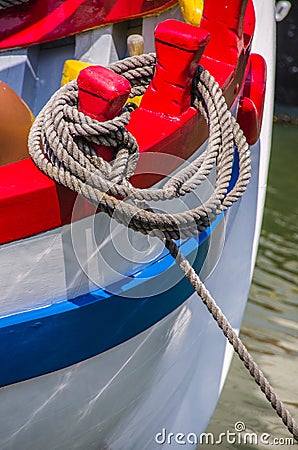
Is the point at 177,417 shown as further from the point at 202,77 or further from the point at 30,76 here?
the point at 30,76

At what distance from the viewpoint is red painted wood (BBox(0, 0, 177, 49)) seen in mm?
2271

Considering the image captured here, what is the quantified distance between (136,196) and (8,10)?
1.24 metres

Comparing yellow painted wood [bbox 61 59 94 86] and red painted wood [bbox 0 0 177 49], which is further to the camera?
red painted wood [bbox 0 0 177 49]

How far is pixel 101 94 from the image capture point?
1.31m

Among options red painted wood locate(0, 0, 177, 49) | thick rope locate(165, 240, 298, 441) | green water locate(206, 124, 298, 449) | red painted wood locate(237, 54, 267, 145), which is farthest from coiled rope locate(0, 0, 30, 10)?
green water locate(206, 124, 298, 449)

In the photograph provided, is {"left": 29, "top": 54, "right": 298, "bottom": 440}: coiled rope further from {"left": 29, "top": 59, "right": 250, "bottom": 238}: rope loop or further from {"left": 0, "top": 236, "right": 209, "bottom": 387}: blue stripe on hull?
{"left": 0, "top": 236, "right": 209, "bottom": 387}: blue stripe on hull

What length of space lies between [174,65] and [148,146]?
18 cm

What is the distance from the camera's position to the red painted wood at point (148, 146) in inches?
51.0

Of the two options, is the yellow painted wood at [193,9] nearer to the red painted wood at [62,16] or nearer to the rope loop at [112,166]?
the red painted wood at [62,16]

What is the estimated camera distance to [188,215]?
138cm

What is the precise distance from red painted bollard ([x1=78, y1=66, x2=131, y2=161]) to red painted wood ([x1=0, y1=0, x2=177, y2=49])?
99 centimetres

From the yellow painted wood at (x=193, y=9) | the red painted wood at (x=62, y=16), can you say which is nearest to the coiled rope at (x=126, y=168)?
the yellow painted wood at (x=193, y=9)

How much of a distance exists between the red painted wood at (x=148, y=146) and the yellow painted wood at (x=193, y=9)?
38 cm

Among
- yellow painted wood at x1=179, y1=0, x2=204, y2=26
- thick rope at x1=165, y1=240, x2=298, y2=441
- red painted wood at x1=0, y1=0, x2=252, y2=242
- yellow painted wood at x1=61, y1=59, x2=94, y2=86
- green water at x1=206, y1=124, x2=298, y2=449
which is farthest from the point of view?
green water at x1=206, y1=124, x2=298, y2=449
